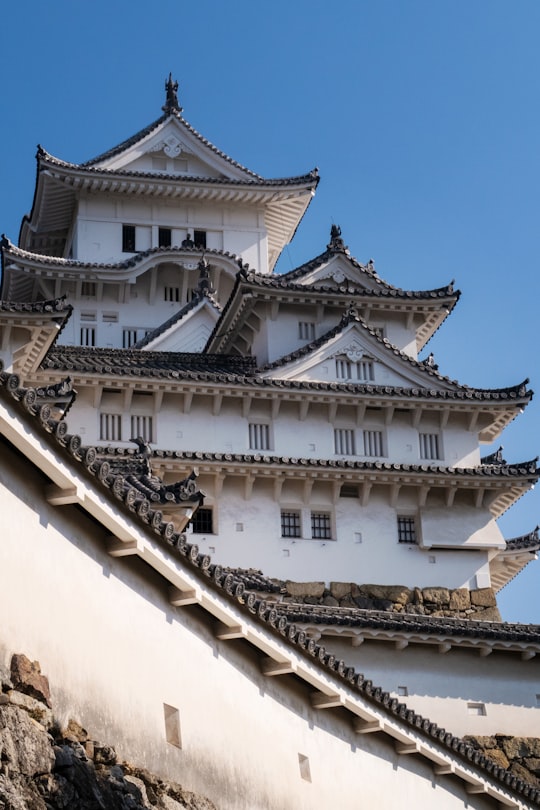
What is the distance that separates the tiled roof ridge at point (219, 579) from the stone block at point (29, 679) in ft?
7.41

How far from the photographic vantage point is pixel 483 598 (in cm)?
3844

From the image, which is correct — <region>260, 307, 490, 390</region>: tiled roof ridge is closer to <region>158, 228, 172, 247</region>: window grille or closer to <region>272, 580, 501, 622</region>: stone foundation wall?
<region>272, 580, 501, 622</region>: stone foundation wall

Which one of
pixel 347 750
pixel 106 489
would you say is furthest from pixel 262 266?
pixel 106 489

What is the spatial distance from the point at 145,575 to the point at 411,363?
79.3ft

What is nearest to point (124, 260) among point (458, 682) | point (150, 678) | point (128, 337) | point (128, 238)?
point (128, 238)

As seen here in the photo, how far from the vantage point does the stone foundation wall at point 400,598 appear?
36688 millimetres

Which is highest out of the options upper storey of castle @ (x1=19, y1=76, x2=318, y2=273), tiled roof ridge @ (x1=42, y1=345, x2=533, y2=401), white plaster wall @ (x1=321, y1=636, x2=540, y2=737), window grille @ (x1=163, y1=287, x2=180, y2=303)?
upper storey of castle @ (x1=19, y1=76, x2=318, y2=273)

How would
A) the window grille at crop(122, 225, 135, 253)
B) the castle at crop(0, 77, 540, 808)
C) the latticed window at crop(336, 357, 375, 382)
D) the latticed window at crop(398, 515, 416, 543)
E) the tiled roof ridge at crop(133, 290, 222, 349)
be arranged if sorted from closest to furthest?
the castle at crop(0, 77, 540, 808) < the latticed window at crop(398, 515, 416, 543) < the latticed window at crop(336, 357, 375, 382) < the tiled roof ridge at crop(133, 290, 222, 349) < the window grille at crop(122, 225, 135, 253)

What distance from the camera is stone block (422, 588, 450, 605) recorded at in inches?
1494

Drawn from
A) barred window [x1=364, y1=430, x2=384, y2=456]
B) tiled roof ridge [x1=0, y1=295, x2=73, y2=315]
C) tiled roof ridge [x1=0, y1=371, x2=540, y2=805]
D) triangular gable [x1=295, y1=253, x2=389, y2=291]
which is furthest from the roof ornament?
tiled roof ridge [x1=0, y1=371, x2=540, y2=805]

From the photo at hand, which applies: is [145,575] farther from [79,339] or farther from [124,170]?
[124,170]

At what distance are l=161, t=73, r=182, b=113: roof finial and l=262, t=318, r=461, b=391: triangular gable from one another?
19.6 m

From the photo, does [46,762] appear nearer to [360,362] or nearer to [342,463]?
[342,463]

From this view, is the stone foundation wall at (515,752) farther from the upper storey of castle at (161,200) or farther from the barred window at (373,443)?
the upper storey of castle at (161,200)
